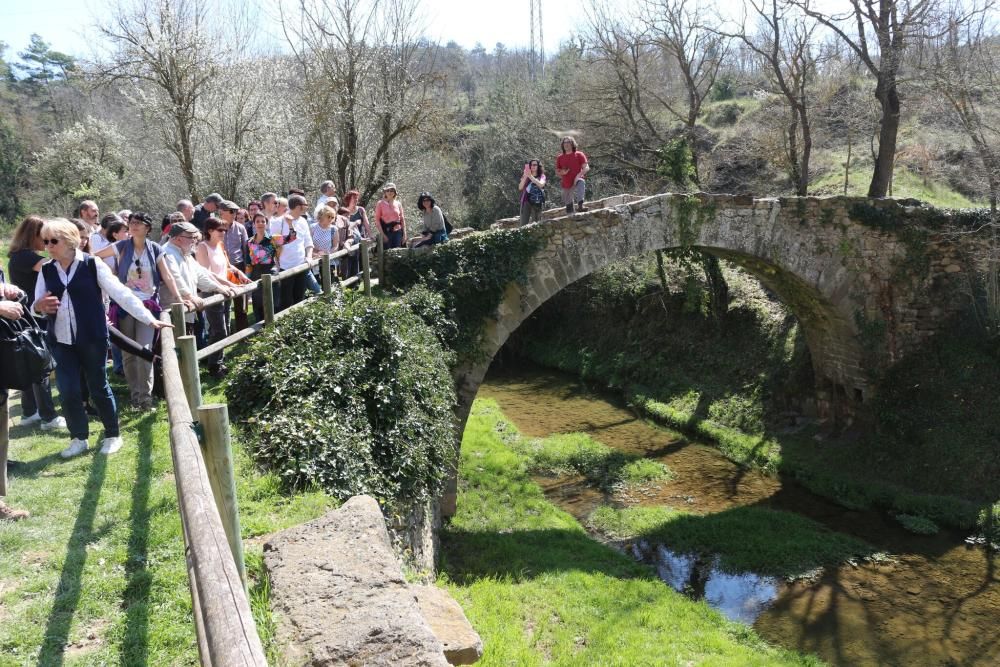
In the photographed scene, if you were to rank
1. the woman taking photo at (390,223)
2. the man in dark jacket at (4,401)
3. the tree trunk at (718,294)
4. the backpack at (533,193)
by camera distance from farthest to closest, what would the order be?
the tree trunk at (718,294) < the backpack at (533,193) < the woman taking photo at (390,223) < the man in dark jacket at (4,401)

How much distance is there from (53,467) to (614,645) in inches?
215

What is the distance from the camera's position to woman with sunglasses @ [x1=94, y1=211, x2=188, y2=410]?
6000mm

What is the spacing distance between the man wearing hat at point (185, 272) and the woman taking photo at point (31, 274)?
991 mm

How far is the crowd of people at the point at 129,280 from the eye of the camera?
4.90 meters

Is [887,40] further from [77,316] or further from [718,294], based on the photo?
[77,316]

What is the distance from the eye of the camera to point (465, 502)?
36.0 feet

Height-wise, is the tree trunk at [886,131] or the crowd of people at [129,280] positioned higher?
the tree trunk at [886,131]

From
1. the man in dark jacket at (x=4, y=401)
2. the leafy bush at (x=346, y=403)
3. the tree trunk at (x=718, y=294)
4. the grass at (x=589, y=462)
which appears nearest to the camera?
the man in dark jacket at (x=4, y=401)

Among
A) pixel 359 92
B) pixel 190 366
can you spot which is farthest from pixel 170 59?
pixel 190 366

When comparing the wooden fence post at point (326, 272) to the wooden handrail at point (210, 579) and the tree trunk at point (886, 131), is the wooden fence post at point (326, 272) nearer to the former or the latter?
the wooden handrail at point (210, 579)

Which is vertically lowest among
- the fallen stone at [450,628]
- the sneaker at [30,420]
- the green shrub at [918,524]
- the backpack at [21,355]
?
A: the green shrub at [918,524]

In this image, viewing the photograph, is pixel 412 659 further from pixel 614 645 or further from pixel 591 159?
pixel 591 159

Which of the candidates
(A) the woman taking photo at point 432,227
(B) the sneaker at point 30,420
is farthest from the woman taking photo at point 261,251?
(B) the sneaker at point 30,420

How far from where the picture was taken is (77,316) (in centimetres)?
496
